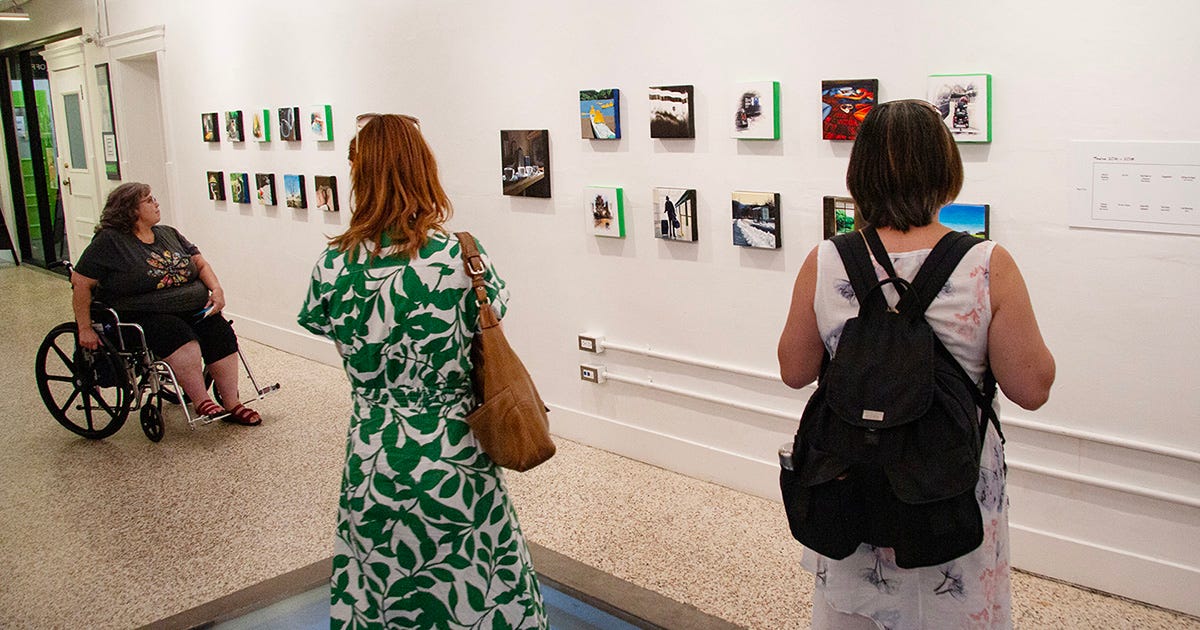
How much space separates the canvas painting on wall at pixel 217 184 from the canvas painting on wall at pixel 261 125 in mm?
713

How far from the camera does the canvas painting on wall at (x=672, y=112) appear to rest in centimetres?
434

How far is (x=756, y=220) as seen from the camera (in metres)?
4.18

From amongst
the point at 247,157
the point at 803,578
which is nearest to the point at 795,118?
the point at 803,578

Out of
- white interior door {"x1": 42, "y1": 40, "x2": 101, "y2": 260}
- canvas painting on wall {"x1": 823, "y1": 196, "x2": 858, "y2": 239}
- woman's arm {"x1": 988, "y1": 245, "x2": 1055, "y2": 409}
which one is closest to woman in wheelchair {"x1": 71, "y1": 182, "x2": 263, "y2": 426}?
canvas painting on wall {"x1": 823, "y1": 196, "x2": 858, "y2": 239}

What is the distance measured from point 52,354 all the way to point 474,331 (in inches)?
271

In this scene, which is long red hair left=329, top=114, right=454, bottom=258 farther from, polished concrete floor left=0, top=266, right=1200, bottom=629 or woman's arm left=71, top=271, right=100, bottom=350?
woman's arm left=71, top=271, right=100, bottom=350

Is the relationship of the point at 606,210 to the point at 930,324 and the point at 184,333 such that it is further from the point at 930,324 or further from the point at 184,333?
the point at 930,324

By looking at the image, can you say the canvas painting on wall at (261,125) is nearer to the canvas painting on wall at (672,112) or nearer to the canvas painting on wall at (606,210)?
the canvas painting on wall at (606,210)

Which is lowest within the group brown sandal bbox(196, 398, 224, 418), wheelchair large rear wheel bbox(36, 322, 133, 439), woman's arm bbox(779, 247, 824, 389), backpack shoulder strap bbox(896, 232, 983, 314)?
brown sandal bbox(196, 398, 224, 418)

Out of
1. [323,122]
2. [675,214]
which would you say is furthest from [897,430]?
[323,122]

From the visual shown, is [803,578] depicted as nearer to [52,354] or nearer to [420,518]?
[420,518]

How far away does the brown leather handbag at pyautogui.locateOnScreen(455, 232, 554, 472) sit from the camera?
2414mm

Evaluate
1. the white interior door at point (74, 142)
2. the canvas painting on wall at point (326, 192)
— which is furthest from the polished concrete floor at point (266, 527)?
the white interior door at point (74, 142)

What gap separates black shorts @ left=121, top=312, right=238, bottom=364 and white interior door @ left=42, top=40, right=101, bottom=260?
524 centimetres
